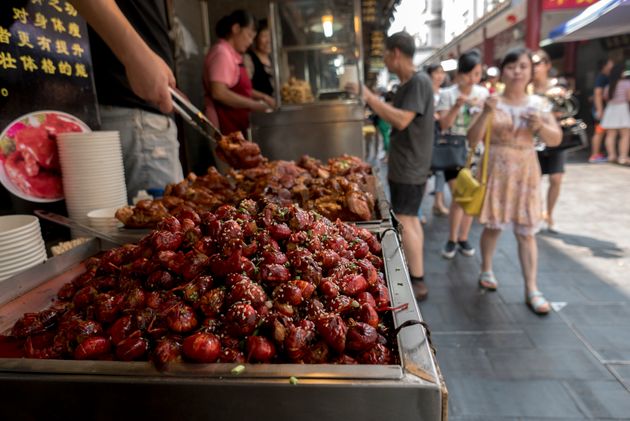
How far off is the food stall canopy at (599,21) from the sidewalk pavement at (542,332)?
9.80ft

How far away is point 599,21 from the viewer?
640cm

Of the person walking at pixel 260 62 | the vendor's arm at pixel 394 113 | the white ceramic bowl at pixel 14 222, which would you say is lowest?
the white ceramic bowl at pixel 14 222

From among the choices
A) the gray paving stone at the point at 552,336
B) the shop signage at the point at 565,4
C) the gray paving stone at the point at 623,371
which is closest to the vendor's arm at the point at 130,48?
the gray paving stone at the point at 552,336

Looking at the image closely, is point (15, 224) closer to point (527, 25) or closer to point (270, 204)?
point (270, 204)

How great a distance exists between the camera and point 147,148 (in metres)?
3.55

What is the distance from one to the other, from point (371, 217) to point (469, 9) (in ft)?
103

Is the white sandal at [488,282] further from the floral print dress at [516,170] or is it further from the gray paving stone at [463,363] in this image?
the gray paving stone at [463,363]

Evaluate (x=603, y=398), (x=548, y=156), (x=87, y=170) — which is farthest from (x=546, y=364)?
Answer: (x=548, y=156)

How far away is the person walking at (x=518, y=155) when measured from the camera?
3.42m

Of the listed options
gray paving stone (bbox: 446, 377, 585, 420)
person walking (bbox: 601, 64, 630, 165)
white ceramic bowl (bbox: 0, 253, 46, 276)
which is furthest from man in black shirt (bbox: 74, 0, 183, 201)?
person walking (bbox: 601, 64, 630, 165)

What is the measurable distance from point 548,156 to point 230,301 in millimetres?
5267

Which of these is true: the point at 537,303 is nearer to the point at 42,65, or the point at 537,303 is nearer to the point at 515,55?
the point at 515,55

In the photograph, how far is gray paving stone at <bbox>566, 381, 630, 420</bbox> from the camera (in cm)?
230

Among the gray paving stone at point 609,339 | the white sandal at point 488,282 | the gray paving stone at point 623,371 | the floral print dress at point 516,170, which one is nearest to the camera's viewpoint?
the gray paving stone at point 623,371
